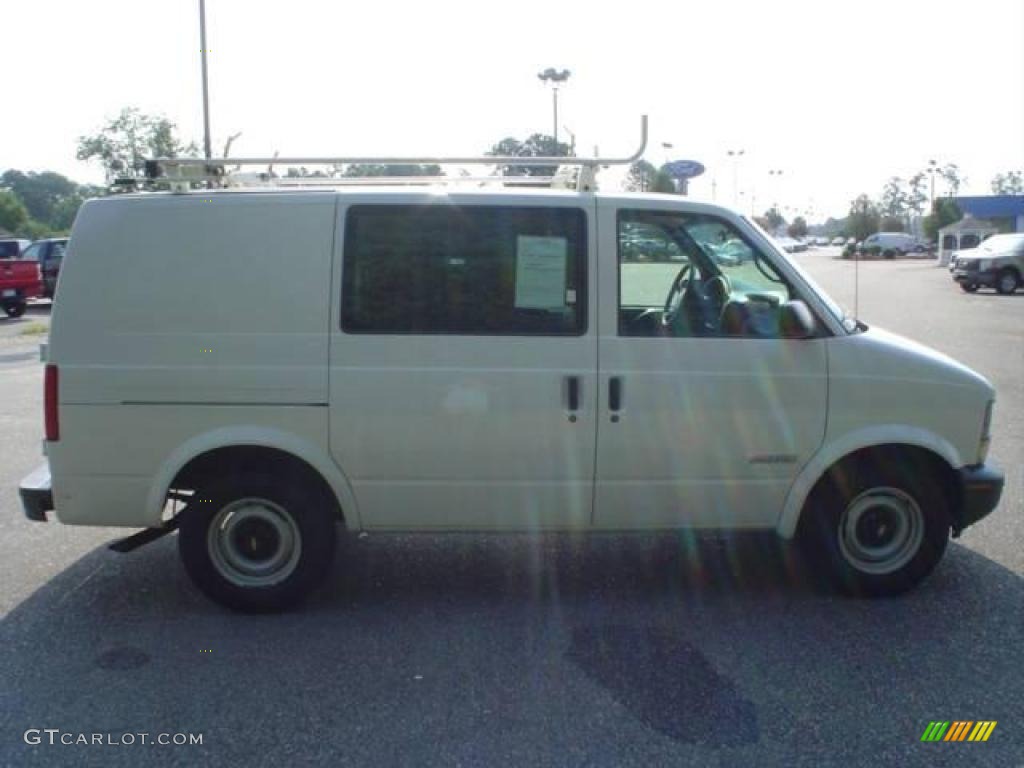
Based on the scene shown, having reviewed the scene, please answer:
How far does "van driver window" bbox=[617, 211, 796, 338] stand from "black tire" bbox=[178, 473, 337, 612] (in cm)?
184

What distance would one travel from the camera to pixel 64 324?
4676 millimetres

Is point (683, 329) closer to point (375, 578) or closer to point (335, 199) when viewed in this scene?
point (335, 199)

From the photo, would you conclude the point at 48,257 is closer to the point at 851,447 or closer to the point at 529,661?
the point at 529,661

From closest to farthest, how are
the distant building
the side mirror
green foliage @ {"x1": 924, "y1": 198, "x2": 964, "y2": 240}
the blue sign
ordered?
the side mirror, the blue sign, the distant building, green foliage @ {"x1": 924, "y1": 198, "x2": 964, "y2": 240}

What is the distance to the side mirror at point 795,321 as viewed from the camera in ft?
15.3

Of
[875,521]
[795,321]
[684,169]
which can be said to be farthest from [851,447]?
[684,169]

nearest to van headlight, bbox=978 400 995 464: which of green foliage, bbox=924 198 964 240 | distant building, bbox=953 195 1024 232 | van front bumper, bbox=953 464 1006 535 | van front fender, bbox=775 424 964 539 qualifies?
van front bumper, bbox=953 464 1006 535

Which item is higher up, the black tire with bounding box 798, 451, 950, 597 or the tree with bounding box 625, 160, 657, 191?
the tree with bounding box 625, 160, 657, 191

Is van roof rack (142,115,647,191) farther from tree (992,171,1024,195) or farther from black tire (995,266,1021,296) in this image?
tree (992,171,1024,195)

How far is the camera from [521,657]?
434 cm

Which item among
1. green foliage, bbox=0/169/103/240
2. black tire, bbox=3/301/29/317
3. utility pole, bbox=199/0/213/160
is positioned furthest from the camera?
green foliage, bbox=0/169/103/240

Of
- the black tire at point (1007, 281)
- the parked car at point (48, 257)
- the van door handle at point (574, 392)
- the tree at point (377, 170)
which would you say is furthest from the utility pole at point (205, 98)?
the black tire at point (1007, 281)

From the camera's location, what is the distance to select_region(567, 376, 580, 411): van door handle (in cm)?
468

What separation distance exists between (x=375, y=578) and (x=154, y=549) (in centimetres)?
155
